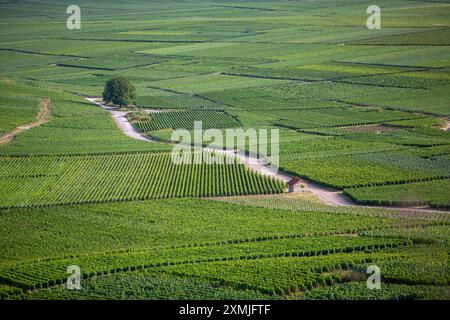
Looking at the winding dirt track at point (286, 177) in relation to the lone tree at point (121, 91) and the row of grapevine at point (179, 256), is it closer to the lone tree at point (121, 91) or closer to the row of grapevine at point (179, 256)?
the row of grapevine at point (179, 256)

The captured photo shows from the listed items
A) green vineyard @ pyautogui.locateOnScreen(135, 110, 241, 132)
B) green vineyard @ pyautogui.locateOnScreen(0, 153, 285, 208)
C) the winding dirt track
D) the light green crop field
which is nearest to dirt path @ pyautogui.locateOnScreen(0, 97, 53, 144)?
the light green crop field

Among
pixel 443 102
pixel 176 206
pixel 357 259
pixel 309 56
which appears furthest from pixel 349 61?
pixel 357 259

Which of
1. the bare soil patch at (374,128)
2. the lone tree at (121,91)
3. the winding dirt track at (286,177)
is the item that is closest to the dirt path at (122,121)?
the winding dirt track at (286,177)

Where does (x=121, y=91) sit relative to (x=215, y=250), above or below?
above

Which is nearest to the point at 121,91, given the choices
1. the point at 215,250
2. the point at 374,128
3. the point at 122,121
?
the point at 122,121

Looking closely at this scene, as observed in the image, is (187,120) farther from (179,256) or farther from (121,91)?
(179,256)

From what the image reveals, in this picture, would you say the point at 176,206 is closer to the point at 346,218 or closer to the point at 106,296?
the point at 346,218

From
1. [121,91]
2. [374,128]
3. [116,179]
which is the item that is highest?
[121,91]

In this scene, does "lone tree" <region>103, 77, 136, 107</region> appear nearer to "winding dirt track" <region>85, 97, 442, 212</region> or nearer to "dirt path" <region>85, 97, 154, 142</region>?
"dirt path" <region>85, 97, 154, 142</region>
